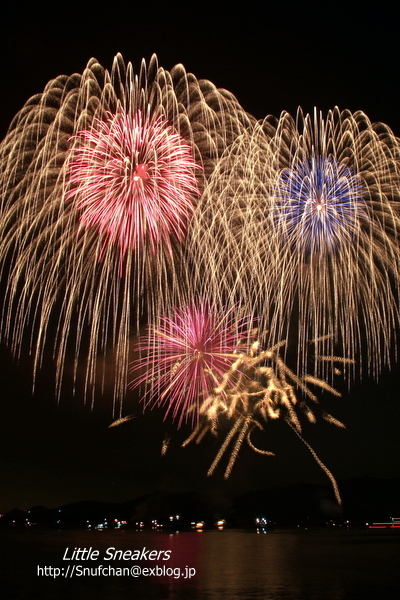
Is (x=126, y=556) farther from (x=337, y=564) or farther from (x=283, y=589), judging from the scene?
(x=283, y=589)

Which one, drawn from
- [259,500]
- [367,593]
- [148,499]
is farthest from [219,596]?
[148,499]

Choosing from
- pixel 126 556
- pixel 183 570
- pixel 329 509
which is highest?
pixel 329 509

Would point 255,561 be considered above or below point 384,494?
below

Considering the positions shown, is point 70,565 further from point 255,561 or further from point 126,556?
point 255,561

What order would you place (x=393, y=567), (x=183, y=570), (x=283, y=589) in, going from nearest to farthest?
(x=283, y=589) < (x=183, y=570) < (x=393, y=567)

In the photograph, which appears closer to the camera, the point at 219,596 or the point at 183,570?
the point at 219,596

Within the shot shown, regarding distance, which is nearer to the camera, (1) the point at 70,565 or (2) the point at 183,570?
(2) the point at 183,570

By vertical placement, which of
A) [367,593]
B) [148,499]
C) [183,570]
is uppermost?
[148,499]

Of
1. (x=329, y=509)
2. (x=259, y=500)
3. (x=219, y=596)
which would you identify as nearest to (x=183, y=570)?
(x=219, y=596)

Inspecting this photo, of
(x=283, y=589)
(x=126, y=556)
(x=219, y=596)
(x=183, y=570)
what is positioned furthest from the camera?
(x=126, y=556)
